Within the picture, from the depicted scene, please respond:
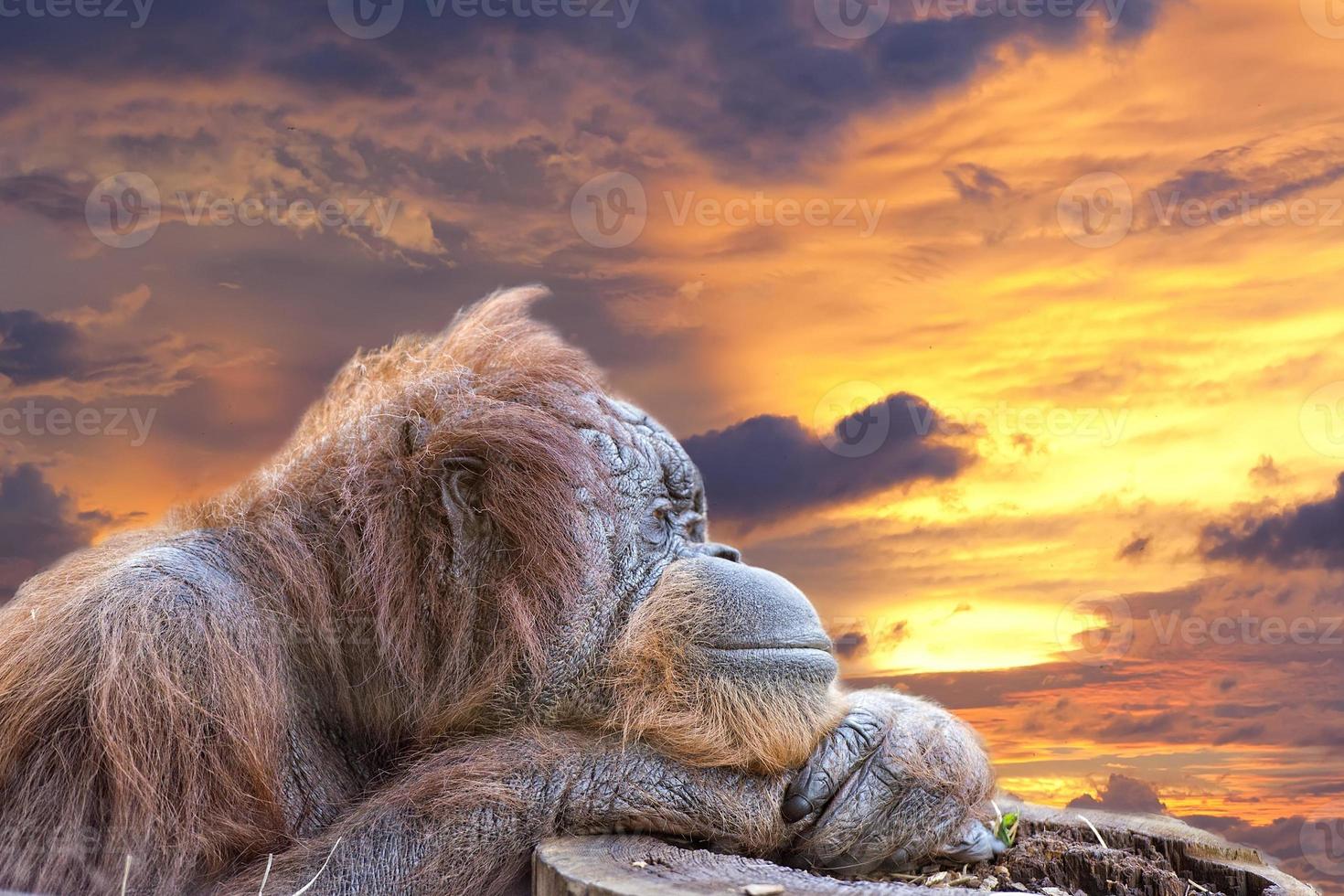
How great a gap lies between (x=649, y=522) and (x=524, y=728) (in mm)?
517

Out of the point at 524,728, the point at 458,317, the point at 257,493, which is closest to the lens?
the point at 524,728

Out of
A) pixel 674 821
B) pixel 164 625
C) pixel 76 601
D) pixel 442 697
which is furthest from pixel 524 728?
pixel 76 601

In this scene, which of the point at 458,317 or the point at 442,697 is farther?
the point at 458,317

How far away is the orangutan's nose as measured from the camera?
286 centimetres

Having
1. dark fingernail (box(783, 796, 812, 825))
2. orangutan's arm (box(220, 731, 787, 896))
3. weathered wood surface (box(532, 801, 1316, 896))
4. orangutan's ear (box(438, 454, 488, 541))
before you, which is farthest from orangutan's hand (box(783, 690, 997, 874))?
orangutan's ear (box(438, 454, 488, 541))

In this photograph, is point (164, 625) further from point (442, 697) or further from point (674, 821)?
point (674, 821)

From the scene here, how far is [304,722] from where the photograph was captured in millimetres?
2680

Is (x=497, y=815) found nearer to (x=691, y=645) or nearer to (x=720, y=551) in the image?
(x=691, y=645)

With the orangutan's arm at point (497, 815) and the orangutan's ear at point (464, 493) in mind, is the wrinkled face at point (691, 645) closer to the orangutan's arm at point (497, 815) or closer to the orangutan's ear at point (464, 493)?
the orangutan's arm at point (497, 815)

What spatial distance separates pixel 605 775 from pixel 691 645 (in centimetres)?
32

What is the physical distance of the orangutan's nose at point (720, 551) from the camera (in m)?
2.86

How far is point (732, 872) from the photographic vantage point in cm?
231

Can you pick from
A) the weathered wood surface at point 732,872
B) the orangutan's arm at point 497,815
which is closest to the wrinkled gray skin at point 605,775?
the orangutan's arm at point 497,815

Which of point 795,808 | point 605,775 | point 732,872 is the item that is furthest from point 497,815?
point 795,808
